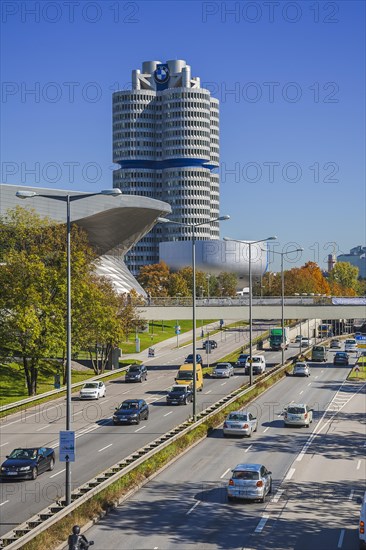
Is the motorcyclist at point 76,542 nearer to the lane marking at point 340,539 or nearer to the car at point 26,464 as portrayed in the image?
the lane marking at point 340,539

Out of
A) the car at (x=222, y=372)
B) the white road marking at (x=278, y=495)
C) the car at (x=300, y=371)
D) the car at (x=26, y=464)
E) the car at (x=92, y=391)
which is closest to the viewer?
the white road marking at (x=278, y=495)

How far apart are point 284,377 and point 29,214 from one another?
2719 centimetres

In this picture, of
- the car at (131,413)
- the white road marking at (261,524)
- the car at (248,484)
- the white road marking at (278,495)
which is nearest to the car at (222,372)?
the car at (131,413)

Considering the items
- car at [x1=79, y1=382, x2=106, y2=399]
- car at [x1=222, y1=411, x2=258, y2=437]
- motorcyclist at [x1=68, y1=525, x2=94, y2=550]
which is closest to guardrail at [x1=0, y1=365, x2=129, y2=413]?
car at [x1=79, y1=382, x2=106, y2=399]

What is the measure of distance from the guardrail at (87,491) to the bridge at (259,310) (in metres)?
37.5

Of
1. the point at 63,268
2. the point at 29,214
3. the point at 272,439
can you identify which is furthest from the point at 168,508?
the point at 29,214

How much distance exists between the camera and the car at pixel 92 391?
63947 millimetres

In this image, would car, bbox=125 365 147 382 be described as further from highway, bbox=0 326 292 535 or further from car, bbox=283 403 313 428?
car, bbox=283 403 313 428

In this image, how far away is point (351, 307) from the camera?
90375 millimetres

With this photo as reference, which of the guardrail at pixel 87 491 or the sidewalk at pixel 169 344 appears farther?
the sidewalk at pixel 169 344

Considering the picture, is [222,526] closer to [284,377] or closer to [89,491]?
[89,491]

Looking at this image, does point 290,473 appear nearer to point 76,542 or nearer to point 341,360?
point 76,542

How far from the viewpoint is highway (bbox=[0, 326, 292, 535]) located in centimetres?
3269

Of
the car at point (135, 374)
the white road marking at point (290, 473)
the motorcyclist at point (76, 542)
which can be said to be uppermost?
the car at point (135, 374)
